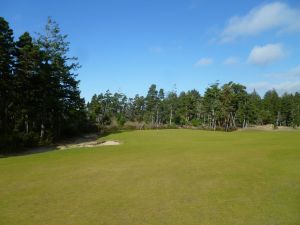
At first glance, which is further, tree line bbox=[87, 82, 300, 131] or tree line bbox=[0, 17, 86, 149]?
tree line bbox=[87, 82, 300, 131]

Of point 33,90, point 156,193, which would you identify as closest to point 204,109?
point 33,90

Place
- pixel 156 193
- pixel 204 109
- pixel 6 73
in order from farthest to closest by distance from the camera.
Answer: pixel 204 109 < pixel 6 73 < pixel 156 193

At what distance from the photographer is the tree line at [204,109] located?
70.9 m

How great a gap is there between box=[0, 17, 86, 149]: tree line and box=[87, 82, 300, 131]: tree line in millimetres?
25710

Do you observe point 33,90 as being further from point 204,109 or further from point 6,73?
point 204,109

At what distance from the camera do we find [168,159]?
16.1m

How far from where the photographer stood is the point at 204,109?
79625mm

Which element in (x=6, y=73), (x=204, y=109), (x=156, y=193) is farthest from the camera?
(x=204, y=109)

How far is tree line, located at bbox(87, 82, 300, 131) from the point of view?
233 ft

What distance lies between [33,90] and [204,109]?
180ft

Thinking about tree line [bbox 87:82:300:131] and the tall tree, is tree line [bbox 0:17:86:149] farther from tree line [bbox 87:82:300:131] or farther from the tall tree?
tree line [bbox 87:82:300:131]

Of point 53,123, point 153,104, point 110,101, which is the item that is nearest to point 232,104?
point 153,104

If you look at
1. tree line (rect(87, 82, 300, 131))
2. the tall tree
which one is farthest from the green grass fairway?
tree line (rect(87, 82, 300, 131))

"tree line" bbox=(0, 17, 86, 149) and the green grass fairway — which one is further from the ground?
"tree line" bbox=(0, 17, 86, 149)
